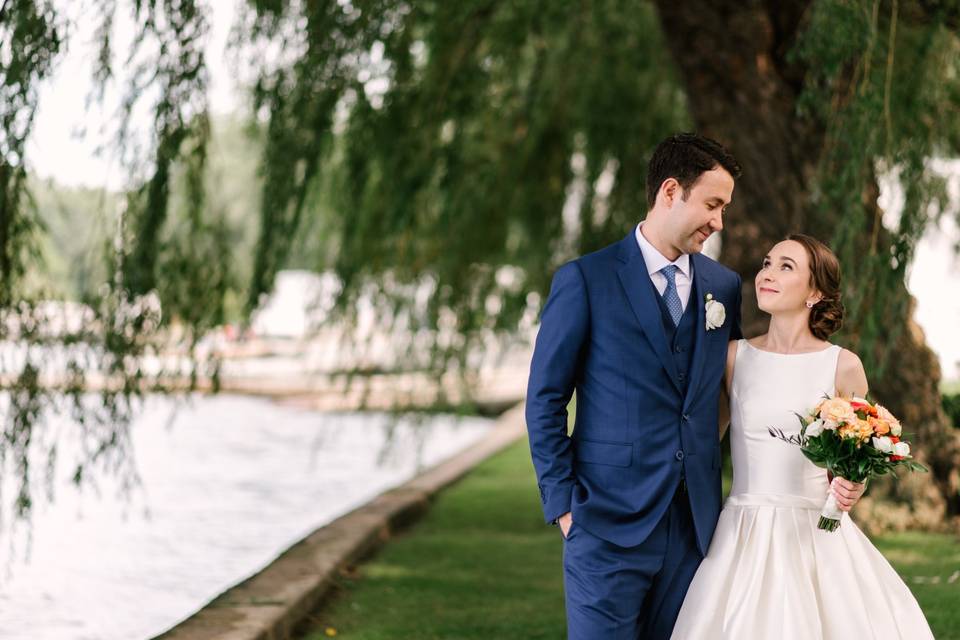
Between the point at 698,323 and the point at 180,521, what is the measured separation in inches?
262

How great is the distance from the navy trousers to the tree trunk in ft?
10.0

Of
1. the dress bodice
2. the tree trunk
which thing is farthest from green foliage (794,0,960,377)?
the dress bodice

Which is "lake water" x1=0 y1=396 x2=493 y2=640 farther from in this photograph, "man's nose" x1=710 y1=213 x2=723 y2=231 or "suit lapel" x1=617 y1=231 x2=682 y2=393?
"man's nose" x1=710 y1=213 x2=723 y2=231

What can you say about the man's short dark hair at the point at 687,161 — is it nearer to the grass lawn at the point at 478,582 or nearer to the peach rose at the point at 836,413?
the peach rose at the point at 836,413

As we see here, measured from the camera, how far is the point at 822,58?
14.6ft

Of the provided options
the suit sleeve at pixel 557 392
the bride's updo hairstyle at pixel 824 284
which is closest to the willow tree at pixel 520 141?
the bride's updo hairstyle at pixel 824 284

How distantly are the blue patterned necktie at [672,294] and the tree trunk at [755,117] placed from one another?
2915mm

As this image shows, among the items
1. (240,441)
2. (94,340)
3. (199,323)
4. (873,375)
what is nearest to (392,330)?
(199,323)

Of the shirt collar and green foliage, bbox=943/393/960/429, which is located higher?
the shirt collar

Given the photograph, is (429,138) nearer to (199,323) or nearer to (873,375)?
(199,323)

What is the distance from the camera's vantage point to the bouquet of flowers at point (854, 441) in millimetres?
2666

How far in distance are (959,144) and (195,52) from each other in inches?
165

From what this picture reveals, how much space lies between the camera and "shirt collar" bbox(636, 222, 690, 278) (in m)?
2.81

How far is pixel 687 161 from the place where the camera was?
2.68m
